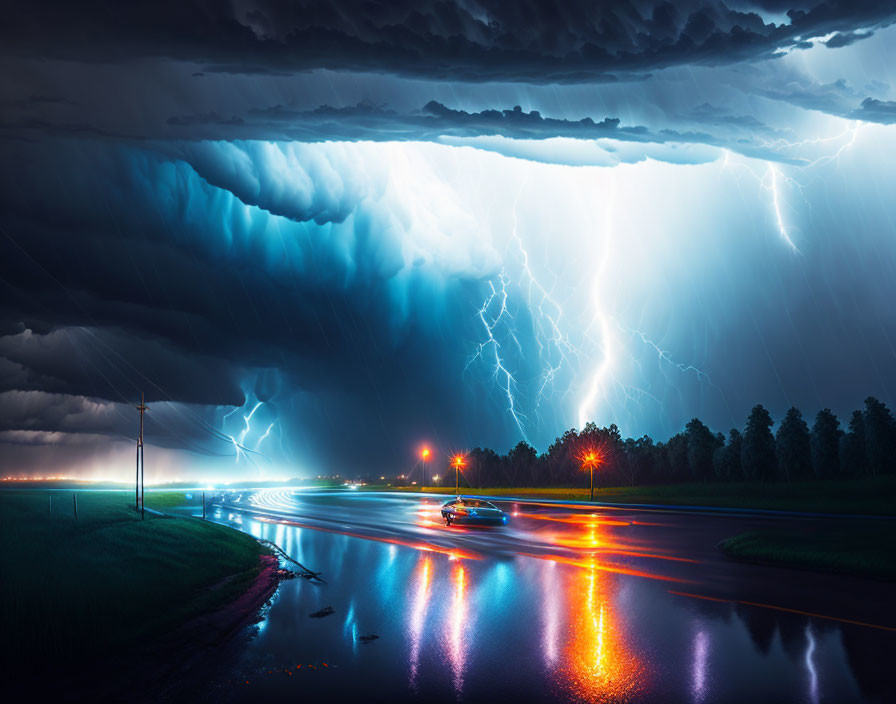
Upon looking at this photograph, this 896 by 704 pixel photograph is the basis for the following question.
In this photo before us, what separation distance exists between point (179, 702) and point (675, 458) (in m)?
78.2

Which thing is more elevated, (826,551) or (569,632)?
(569,632)

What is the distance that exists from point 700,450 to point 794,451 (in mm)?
10486

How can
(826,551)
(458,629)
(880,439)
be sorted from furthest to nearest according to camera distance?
(880,439) < (826,551) < (458,629)

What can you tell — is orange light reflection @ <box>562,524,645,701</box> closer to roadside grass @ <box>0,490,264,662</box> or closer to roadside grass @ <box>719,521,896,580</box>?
roadside grass @ <box>0,490,264,662</box>

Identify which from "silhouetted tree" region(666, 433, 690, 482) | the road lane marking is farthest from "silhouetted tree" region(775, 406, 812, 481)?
the road lane marking

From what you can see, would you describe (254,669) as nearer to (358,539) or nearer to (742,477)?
(358,539)

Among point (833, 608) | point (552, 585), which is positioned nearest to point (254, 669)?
point (552, 585)

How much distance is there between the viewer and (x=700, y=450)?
245 feet

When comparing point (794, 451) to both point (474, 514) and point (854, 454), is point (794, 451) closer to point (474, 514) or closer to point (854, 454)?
point (854, 454)

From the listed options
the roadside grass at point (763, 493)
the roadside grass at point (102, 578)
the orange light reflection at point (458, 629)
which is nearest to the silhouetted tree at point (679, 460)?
the roadside grass at point (763, 493)

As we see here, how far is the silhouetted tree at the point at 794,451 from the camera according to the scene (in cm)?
6719

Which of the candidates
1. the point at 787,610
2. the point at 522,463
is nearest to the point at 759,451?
the point at 522,463

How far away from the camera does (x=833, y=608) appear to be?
35.2ft

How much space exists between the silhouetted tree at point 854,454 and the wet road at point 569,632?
195 ft
